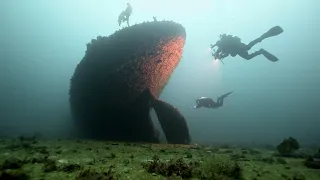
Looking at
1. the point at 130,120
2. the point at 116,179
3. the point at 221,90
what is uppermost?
the point at 221,90

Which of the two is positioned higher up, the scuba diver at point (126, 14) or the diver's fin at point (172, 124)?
the scuba diver at point (126, 14)

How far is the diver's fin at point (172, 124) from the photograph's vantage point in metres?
22.0

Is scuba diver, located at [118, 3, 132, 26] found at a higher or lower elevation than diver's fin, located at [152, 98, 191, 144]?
higher

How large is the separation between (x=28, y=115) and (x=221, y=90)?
88358mm

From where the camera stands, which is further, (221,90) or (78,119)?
(221,90)

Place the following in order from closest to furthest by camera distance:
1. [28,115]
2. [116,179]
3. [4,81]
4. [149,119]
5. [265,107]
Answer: [116,179], [149,119], [28,115], [4,81], [265,107]

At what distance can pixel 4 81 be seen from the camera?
74438 millimetres

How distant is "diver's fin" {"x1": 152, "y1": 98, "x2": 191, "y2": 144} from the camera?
22016 millimetres

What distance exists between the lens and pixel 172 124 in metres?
22.1

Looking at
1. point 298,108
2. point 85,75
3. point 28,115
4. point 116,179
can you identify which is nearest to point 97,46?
point 85,75

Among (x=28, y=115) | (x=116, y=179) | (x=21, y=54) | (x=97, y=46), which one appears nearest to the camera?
(x=116, y=179)

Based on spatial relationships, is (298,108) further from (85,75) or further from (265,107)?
(85,75)

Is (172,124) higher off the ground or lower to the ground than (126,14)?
lower

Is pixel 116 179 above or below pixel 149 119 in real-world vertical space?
below
